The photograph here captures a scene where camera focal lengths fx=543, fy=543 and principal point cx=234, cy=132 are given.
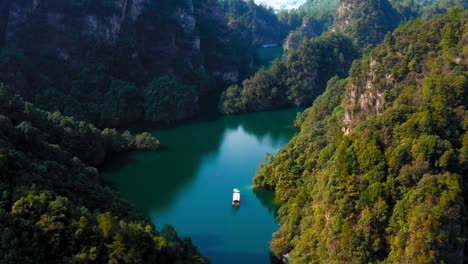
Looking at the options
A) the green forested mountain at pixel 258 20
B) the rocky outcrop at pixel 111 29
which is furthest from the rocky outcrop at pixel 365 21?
the rocky outcrop at pixel 111 29

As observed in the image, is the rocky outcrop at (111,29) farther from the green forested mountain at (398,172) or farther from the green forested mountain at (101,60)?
the green forested mountain at (398,172)

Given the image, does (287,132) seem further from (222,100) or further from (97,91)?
(97,91)

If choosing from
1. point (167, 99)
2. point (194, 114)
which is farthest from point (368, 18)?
point (167, 99)

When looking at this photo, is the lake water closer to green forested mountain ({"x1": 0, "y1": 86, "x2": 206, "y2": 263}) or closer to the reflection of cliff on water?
the reflection of cliff on water

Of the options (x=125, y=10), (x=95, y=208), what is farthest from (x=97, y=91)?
(x=95, y=208)

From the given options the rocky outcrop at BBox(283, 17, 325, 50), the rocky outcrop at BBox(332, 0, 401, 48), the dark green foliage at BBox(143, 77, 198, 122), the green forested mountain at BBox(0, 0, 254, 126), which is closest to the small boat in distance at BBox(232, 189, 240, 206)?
the green forested mountain at BBox(0, 0, 254, 126)

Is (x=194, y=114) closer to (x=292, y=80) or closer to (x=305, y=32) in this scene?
(x=292, y=80)
